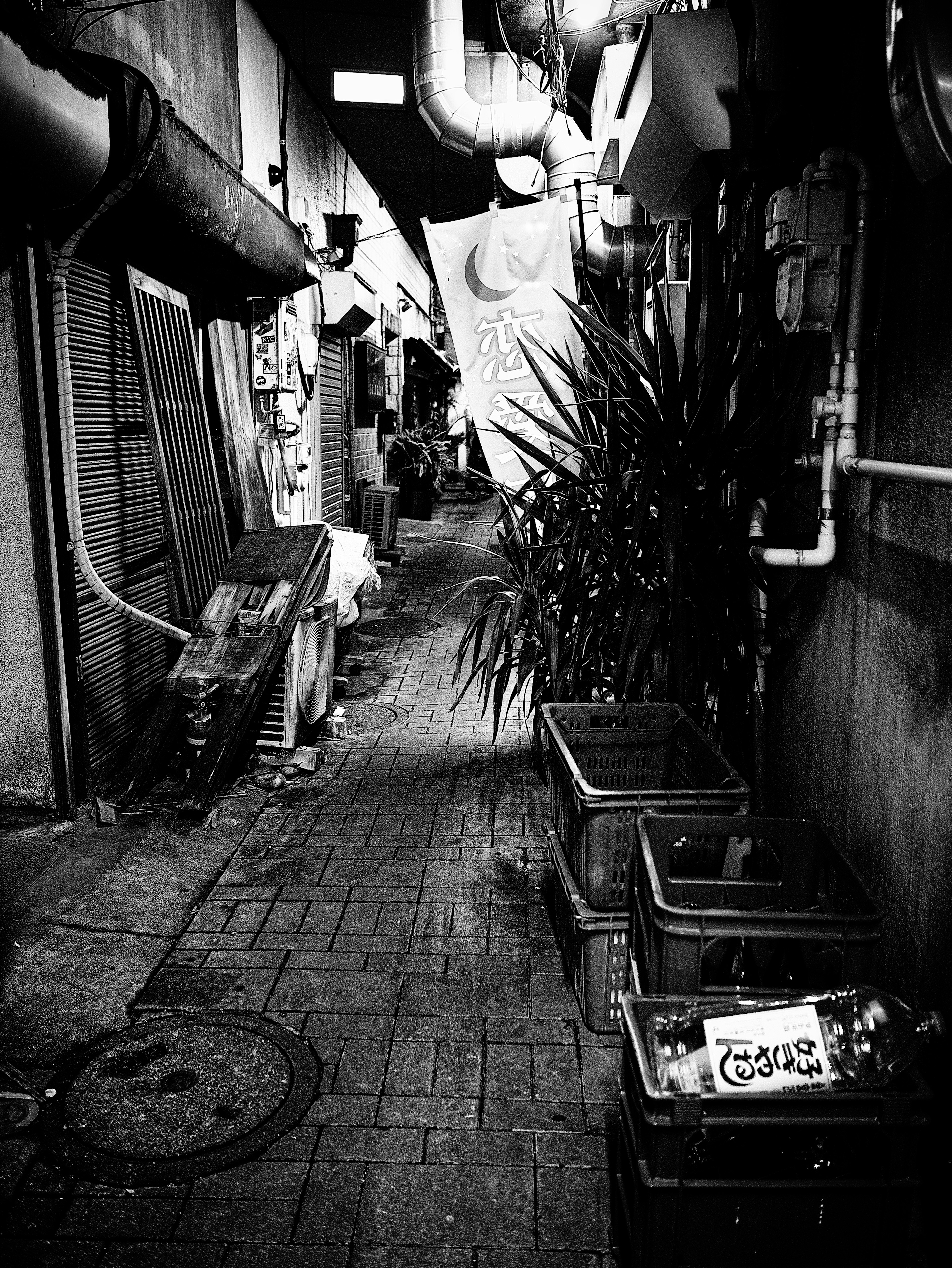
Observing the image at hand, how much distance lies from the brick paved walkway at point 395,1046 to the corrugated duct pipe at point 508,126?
570cm

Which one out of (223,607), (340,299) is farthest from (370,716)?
(340,299)

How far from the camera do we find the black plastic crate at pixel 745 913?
276cm

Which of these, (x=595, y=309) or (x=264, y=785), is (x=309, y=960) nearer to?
(x=264, y=785)

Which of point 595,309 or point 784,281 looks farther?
point 595,309

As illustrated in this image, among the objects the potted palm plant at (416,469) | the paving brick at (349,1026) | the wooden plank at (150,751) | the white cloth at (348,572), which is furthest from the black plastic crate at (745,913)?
the potted palm plant at (416,469)

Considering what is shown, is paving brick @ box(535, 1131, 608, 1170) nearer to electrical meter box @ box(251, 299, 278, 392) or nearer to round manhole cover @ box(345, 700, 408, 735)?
round manhole cover @ box(345, 700, 408, 735)

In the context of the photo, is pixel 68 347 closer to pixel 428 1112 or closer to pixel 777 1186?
pixel 428 1112

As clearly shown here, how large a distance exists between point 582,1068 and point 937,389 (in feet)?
8.98

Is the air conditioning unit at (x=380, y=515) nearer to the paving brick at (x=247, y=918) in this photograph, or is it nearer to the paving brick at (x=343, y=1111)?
the paving brick at (x=247, y=918)

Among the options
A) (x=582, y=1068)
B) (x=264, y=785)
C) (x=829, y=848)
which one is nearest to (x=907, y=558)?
(x=829, y=848)

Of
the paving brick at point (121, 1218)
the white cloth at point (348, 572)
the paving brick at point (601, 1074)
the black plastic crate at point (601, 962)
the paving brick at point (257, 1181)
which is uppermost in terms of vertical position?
the white cloth at point (348, 572)

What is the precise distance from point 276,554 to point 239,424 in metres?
2.18

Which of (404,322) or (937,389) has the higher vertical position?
(404,322)

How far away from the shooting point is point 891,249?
371 centimetres
